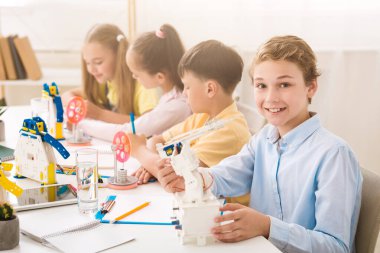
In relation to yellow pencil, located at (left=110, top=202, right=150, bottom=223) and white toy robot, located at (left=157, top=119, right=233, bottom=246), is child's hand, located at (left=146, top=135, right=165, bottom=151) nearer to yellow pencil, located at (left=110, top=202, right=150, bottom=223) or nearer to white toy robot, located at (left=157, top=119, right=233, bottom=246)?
yellow pencil, located at (left=110, top=202, right=150, bottom=223)

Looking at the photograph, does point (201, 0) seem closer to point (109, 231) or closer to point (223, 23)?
point (223, 23)

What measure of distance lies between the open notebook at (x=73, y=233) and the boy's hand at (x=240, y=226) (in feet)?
0.68

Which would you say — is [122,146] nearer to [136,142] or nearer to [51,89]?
[136,142]

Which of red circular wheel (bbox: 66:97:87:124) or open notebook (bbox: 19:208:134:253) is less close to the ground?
red circular wheel (bbox: 66:97:87:124)

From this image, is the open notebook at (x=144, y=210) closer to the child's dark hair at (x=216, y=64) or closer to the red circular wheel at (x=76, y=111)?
the child's dark hair at (x=216, y=64)

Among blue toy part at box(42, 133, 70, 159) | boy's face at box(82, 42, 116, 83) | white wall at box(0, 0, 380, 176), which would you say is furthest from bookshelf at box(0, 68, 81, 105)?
blue toy part at box(42, 133, 70, 159)

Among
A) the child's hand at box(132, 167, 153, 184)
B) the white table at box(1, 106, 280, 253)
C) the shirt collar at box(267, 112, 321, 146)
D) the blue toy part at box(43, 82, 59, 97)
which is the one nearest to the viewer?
the white table at box(1, 106, 280, 253)

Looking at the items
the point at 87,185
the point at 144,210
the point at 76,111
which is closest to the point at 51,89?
the point at 76,111

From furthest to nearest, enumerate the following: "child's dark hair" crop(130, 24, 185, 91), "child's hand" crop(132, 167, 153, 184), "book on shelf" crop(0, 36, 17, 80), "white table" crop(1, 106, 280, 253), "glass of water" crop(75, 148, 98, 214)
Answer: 1. "book on shelf" crop(0, 36, 17, 80)
2. "child's dark hair" crop(130, 24, 185, 91)
3. "child's hand" crop(132, 167, 153, 184)
4. "glass of water" crop(75, 148, 98, 214)
5. "white table" crop(1, 106, 280, 253)

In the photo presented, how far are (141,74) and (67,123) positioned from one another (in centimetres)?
40

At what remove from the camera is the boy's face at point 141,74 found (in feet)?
7.94

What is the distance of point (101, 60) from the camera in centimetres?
279

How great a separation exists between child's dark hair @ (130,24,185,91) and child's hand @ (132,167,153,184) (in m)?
0.77

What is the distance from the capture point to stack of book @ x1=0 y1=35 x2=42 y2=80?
12.3ft
